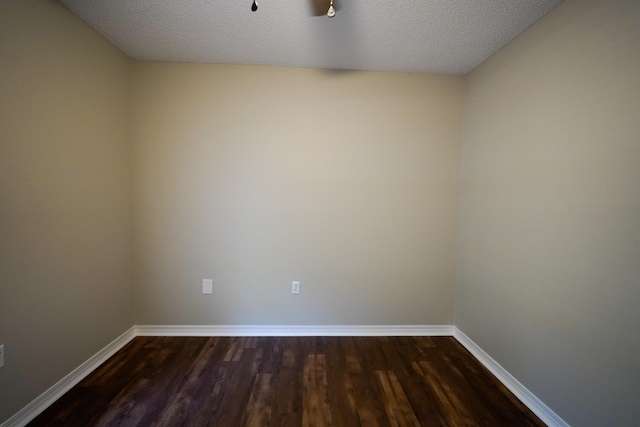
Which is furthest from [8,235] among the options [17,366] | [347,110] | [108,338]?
[347,110]

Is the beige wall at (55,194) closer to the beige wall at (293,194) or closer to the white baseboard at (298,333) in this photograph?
the white baseboard at (298,333)

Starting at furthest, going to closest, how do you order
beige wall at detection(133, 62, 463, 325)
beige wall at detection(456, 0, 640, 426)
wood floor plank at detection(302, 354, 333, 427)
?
beige wall at detection(133, 62, 463, 325)
wood floor plank at detection(302, 354, 333, 427)
beige wall at detection(456, 0, 640, 426)

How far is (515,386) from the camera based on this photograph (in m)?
1.60

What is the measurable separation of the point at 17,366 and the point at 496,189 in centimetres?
315

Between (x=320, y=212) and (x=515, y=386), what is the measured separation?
1834 mm

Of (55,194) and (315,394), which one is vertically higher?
(55,194)

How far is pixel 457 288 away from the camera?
2.26 metres

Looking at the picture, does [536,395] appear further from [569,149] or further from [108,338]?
[108,338]

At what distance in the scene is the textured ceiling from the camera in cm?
143

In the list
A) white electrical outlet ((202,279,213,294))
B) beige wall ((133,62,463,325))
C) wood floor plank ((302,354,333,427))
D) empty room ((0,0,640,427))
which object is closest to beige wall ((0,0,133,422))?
empty room ((0,0,640,427))

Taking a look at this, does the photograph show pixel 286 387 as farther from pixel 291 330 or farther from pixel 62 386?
pixel 62 386

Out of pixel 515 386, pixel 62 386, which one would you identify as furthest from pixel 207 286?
pixel 515 386

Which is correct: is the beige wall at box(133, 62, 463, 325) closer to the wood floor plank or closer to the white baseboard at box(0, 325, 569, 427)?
the white baseboard at box(0, 325, 569, 427)

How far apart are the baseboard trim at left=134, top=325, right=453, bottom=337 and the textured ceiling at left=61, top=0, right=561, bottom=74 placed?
232cm
